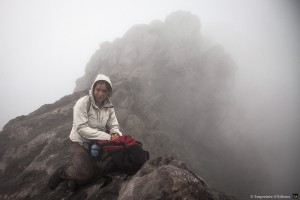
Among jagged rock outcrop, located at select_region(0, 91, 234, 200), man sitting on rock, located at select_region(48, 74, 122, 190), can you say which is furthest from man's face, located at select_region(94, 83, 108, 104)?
jagged rock outcrop, located at select_region(0, 91, 234, 200)

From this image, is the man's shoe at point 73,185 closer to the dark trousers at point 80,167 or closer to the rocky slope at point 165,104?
the dark trousers at point 80,167

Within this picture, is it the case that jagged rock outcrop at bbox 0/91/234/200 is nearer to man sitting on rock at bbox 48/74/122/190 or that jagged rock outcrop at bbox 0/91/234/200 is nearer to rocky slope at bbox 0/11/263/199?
rocky slope at bbox 0/11/263/199

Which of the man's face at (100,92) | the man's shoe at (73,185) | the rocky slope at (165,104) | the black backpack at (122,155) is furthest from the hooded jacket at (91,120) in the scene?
the rocky slope at (165,104)

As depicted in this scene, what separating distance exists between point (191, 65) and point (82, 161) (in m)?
56.6

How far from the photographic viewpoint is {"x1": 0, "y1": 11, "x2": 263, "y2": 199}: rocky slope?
18.3 meters

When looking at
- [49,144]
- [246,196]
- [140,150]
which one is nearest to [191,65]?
[246,196]

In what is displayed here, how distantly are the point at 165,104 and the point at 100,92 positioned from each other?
4553 cm

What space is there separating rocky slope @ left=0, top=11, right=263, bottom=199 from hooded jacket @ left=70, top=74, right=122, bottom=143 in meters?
7.40

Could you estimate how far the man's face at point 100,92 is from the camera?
23.8 ft

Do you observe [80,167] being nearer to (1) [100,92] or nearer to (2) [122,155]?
(2) [122,155]

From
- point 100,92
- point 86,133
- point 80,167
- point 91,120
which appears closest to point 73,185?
point 80,167

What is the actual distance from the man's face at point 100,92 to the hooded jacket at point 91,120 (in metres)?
0.16

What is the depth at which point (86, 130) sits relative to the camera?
22.6ft

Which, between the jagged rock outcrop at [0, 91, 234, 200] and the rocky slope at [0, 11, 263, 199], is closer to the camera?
the jagged rock outcrop at [0, 91, 234, 200]
